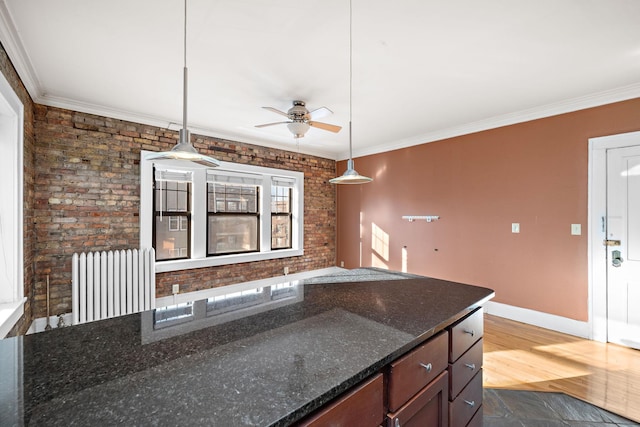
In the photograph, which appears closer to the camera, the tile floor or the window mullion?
the tile floor

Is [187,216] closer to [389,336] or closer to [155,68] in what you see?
[155,68]

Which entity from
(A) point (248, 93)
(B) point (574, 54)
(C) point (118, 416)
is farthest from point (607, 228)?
(C) point (118, 416)

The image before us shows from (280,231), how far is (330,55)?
11.6 ft

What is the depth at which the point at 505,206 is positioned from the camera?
3.71 metres

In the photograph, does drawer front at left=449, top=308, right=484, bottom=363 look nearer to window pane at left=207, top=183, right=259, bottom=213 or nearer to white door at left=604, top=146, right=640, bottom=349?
white door at left=604, top=146, right=640, bottom=349

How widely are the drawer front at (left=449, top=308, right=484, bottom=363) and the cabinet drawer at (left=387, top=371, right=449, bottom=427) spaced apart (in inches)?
4.6

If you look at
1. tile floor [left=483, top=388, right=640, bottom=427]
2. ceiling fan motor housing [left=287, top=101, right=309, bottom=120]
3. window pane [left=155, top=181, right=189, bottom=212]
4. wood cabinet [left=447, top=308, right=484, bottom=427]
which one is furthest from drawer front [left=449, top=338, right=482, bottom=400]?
window pane [left=155, top=181, right=189, bottom=212]

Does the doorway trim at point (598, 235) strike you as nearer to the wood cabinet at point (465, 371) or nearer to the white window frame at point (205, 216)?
the wood cabinet at point (465, 371)

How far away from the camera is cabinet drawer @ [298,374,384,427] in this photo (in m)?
0.76

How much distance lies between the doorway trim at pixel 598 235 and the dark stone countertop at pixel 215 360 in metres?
2.68

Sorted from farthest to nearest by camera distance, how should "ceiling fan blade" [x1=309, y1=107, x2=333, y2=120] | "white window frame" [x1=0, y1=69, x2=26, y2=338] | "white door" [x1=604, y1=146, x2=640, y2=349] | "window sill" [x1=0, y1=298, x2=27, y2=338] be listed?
"white door" [x1=604, y1=146, x2=640, y2=349], "ceiling fan blade" [x1=309, y1=107, x2=333, y2=120], "white window frame" [x1=0, y1=69, x2=26, y2=338], "window sill" [x1=0, y1=298, x2=27, y2=338]

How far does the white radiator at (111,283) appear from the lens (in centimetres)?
318

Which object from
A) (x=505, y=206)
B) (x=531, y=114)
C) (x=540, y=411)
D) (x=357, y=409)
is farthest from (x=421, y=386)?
(x=531, y=114)

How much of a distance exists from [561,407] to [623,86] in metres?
3.03
